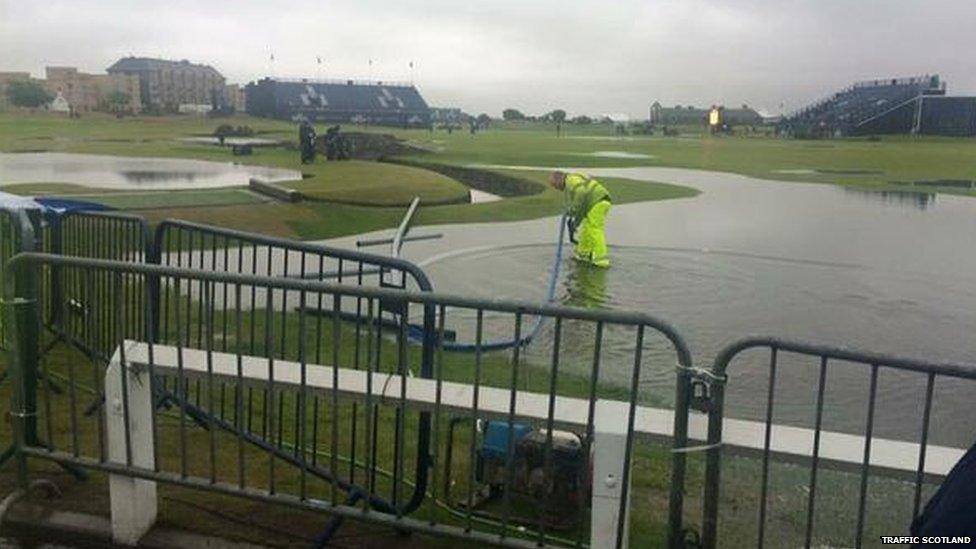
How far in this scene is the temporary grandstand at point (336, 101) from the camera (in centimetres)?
7738

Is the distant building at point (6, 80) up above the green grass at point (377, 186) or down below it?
above

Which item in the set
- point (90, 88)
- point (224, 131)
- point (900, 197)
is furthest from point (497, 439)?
point (90, 88)

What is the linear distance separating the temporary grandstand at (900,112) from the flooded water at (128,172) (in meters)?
58.2

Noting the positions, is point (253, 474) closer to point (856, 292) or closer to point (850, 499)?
point (850, 499)

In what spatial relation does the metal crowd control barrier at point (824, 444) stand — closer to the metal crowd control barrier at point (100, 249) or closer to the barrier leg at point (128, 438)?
the barrier leg at point (128, 438)

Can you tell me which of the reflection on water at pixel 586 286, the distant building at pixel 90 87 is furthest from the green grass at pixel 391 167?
the distant building at pixel 90 87

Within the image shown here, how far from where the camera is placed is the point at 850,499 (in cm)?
426

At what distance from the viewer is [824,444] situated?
318cm

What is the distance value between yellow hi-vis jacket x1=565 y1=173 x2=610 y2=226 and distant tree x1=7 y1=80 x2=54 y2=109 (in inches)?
3064

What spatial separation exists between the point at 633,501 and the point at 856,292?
26.6 feet

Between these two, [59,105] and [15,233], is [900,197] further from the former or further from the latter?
[59,105]

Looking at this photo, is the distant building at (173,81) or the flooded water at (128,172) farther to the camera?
the distant building at (173,81)

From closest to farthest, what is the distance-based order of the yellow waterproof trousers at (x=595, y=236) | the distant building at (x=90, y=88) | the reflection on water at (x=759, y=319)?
the reflection on water at (x=759, y=319), the yellow waterproof trousers at (x=595, y=236), the distant building at (x=90, y=88)

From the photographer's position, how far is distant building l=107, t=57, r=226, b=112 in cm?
10912
